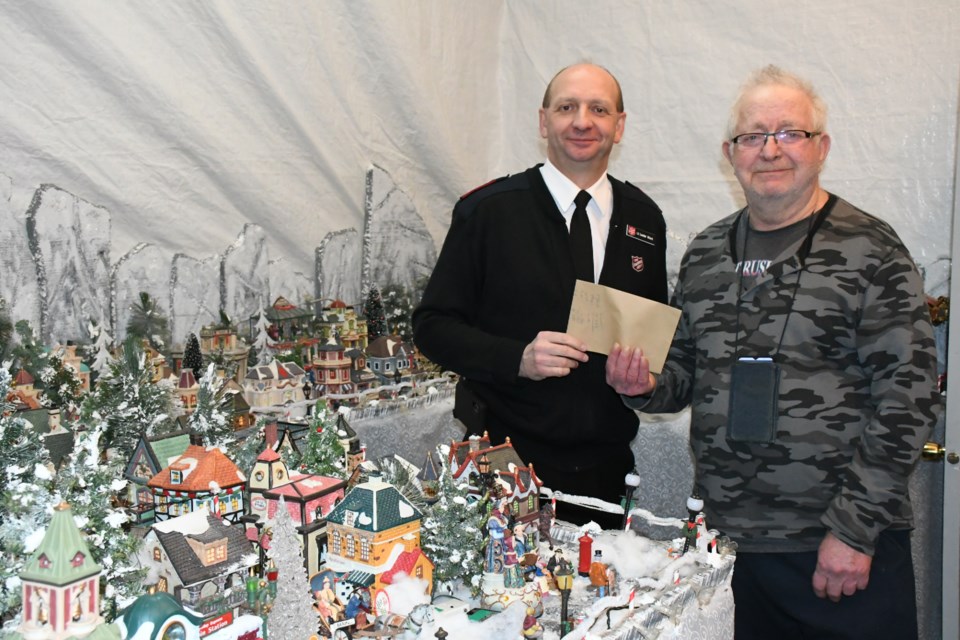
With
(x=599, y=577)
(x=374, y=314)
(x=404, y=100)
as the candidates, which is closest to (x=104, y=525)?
(x=599, y=577)

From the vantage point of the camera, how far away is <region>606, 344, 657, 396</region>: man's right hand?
1804mm

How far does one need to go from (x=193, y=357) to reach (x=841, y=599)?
1.72m

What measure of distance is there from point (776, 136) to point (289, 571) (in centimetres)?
120

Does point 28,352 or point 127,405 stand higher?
point 28,352

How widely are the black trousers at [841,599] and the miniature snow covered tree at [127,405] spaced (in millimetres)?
1311

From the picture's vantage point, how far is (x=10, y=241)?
207cm

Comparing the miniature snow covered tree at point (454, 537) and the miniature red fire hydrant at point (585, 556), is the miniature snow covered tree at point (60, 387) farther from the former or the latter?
the miniature red fire hydrant at point (585, 556)

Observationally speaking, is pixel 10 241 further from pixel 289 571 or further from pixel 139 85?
pixel 289 571

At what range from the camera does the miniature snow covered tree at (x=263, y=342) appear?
2.69m

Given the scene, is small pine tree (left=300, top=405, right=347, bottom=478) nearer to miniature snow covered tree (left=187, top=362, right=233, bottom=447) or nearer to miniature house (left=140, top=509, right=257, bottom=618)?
miniature snow covered tree (left=187, top=362, right=233, bottom=447)

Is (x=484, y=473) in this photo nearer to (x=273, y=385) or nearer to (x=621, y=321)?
(x=621, y=321)

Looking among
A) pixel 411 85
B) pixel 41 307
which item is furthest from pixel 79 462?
pixel 411 85

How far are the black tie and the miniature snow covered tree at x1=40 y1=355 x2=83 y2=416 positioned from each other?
122 centimetres

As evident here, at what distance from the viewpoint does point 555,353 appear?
1.82m
